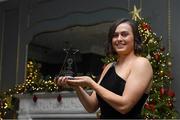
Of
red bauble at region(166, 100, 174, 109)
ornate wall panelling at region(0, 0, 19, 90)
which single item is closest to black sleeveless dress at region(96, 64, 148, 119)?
red bauble at region(166, 100, 174, 109)

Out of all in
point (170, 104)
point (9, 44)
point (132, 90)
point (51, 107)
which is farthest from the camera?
point (9, 44)

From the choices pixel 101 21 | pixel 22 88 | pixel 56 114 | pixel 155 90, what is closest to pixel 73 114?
pixel 56 114

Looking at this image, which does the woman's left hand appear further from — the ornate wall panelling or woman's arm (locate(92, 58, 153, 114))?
the ornate wall panelling

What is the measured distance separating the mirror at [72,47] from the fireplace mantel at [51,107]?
0.39m

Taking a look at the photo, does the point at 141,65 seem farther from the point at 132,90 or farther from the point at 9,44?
the point at 9,44

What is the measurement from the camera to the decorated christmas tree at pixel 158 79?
3831 millimetres

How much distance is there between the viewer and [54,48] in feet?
19.1

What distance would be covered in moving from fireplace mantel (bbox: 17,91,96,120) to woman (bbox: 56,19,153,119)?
362 centimetres

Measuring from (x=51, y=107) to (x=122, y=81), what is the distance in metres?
4.26

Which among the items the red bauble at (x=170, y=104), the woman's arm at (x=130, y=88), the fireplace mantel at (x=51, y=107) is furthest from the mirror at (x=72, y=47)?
the woman's arm at (x=130, y=88)

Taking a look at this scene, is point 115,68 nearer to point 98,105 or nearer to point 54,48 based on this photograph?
point 98,105

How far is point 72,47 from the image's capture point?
560 centimetres

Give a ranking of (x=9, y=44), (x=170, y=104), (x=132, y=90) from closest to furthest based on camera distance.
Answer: (x=132, y=90) < (x=170, y=104) < (x=9, y=44)

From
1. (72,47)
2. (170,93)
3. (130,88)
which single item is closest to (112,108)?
(130,88)
